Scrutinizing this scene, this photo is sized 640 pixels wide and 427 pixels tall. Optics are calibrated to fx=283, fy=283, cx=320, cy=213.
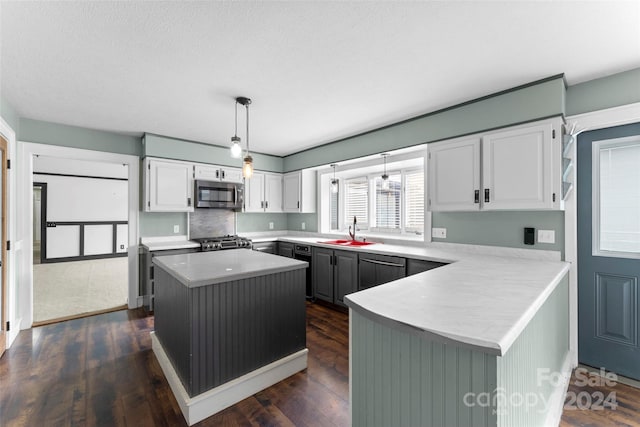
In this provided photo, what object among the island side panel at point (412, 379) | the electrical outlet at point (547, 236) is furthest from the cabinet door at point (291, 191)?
the island side panel at point (412, 379)

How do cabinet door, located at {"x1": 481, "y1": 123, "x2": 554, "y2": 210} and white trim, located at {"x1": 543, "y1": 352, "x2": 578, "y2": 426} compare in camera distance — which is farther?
cabinet door, located at {"x1": 481, "y1": 123, "x2": 554, "y2": 210}

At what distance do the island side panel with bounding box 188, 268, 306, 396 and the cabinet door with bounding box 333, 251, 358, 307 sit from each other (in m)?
1.22

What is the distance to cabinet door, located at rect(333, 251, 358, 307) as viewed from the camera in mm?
3461

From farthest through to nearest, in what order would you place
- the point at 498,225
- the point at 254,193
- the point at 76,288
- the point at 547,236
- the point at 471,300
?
1. the point at 254,193
2. the point at 76,288
3. the point at 498,225
4. the point at 547,236
5. the point at 471,300

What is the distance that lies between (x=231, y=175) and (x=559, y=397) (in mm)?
4468

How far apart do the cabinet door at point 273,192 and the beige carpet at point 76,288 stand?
2.61 meters

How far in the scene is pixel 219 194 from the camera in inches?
174

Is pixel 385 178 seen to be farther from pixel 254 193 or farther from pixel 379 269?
pixel 254 193

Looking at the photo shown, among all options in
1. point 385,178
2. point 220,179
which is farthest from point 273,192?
point 385,178

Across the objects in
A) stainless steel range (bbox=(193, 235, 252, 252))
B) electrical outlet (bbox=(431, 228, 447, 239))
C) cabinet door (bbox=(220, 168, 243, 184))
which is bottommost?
stainless steel range (bbox=(193, 235, 252, 252))

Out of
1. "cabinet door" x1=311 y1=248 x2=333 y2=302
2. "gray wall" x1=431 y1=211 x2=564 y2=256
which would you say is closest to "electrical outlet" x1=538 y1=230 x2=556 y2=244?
"gray wall" x1=431 y1=211 x2=564 y2=256

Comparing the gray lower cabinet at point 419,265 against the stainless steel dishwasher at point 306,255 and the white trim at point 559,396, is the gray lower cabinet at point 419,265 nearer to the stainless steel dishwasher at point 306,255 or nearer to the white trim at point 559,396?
the white trim at point 559,396

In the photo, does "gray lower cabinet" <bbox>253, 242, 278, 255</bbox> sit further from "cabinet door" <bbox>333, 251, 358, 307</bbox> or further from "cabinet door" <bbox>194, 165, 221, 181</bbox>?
"cabinet door" <bbox>333, 251, 358, 307</bbox>

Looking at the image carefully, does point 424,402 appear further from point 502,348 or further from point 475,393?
point 502,348
